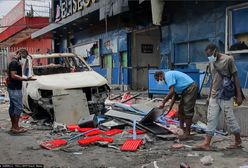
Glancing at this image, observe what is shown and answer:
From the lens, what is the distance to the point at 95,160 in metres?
6.43

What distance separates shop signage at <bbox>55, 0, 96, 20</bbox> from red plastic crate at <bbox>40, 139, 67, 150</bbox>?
11.3m

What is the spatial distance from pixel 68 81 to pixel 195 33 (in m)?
5.28

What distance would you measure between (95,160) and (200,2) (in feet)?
27.2

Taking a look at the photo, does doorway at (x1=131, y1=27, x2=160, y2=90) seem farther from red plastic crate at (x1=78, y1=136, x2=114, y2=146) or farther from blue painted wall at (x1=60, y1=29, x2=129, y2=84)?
red plastic crate at (x1=78, y1=136, x2=114, y2=146)

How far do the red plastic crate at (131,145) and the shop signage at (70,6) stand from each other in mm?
11752

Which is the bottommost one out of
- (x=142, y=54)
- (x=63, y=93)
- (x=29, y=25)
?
(x=63, y=93)

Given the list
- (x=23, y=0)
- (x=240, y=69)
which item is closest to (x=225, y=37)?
(x=240, y=69)

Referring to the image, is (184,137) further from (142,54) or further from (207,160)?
(142,54)

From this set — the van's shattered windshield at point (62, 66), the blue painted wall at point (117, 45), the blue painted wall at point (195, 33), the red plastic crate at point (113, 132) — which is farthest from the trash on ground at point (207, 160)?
the blue painted wall at point (117, 45)

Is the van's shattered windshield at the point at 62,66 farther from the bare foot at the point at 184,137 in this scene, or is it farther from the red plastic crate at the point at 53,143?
the bare foot at the point at 184,137

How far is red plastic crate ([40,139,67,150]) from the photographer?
7393 mm

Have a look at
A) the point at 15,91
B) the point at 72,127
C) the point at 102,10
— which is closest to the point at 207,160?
the point at 72,127

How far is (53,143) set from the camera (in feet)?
24.8

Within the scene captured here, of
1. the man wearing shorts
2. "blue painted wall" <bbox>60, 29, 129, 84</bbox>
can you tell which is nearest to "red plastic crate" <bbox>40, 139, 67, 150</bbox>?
the man wearing shorts
